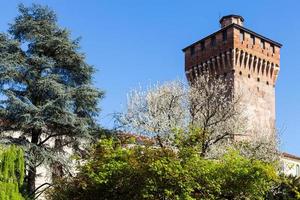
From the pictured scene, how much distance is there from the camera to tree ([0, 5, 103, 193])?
65.9ft

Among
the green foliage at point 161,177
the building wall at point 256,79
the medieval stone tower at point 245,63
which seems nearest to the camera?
the green foliage at point 161,177

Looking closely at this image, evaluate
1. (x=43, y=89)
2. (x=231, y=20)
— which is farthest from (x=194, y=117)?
(x=231, y=20)

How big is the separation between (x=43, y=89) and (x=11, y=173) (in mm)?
6070

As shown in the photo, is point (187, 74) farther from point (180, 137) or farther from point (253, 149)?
point (180, 137)

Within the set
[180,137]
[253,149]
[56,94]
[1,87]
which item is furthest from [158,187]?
[253,149]

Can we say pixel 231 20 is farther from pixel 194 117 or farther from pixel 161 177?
pixel 161 177

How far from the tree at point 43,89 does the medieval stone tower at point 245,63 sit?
54.1 feet

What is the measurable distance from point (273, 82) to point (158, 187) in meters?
25.6

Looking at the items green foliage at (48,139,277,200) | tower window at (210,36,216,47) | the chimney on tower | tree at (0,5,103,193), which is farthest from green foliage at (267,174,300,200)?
the chimney on tower

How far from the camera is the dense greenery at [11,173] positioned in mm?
14438

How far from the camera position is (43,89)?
20766mm

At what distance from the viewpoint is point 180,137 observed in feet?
67.3

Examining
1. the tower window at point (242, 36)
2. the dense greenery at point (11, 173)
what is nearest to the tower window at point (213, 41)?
the tower window at point (242, 36)

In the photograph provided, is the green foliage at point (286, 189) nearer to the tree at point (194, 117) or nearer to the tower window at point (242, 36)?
the tree at point (194, 117)
